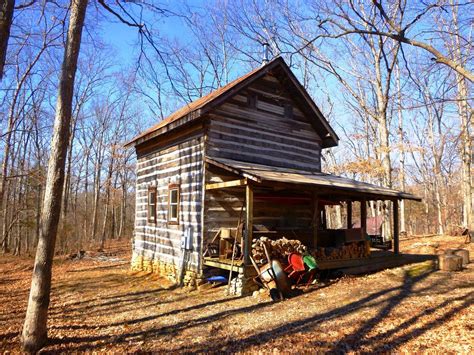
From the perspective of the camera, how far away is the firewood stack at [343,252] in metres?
10.6

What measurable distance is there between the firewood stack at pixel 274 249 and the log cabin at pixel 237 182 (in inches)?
13.2

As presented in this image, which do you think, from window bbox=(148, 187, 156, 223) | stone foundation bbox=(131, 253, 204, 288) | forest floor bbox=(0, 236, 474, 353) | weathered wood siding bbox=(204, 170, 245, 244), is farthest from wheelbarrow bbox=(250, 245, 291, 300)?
window bbox=(148, 187, 156, 223)

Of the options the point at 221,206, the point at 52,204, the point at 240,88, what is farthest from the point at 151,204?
the point at 52,204

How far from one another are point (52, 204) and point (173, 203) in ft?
21.4

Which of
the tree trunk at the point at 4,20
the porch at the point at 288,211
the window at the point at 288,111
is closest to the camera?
the tree trunk at the point at 4,20

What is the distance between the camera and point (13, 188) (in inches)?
1195

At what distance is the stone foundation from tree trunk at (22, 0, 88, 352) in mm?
5216

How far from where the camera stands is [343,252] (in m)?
11.3

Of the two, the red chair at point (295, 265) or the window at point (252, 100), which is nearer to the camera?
the red chair at point (295, 265)

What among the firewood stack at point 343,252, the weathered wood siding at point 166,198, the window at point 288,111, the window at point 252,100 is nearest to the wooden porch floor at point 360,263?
the firewood stack at point 343,252

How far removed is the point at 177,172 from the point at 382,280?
7.48m

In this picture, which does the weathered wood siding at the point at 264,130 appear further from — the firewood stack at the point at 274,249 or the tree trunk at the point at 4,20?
the tree trunk at the point at 4,20

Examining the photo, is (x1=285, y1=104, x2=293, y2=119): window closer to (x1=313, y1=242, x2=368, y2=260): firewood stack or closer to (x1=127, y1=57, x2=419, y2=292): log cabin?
(x1=127, y1=57, x2=419, y2=292): log cabin

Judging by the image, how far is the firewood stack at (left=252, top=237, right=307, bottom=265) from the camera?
9.48 metres
